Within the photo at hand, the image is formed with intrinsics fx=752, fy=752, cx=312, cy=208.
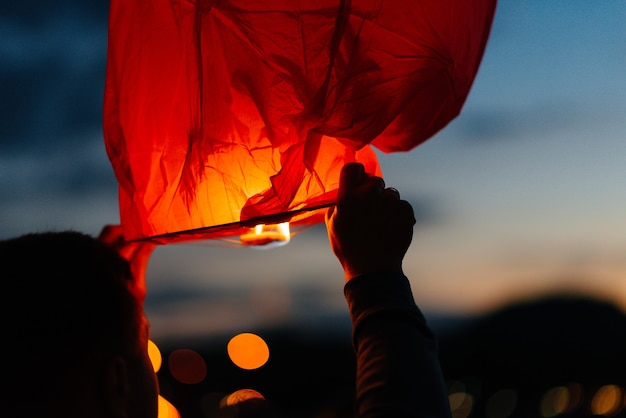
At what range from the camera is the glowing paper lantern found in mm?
1480

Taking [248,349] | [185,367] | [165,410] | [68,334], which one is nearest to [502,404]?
[185,367]

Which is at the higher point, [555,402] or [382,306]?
[382,306]

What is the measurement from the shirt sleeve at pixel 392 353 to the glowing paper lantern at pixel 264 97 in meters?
0.23

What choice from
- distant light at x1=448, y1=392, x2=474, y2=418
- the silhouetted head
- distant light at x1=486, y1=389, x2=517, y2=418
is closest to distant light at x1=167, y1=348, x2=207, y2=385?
distant light at x1=448, y1=392, x2=474, y2=418

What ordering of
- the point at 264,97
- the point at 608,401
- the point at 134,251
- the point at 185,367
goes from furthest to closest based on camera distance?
the point at 608,401, the point at 185,367, the point at 134,251, the point at 264,97

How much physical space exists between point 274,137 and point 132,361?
516 mm

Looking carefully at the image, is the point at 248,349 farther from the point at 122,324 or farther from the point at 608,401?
the point at 122,324

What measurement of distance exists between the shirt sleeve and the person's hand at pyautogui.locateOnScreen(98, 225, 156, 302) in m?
0.62

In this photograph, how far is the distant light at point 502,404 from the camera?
32688 mm

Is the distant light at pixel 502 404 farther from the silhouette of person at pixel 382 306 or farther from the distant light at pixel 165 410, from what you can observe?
the silhouette of person at pixel 382 306

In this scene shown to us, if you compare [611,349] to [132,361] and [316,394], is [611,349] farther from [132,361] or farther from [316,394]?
[132,361]

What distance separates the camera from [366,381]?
4.33 feet

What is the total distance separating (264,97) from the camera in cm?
153

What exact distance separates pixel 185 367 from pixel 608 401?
664 inches
